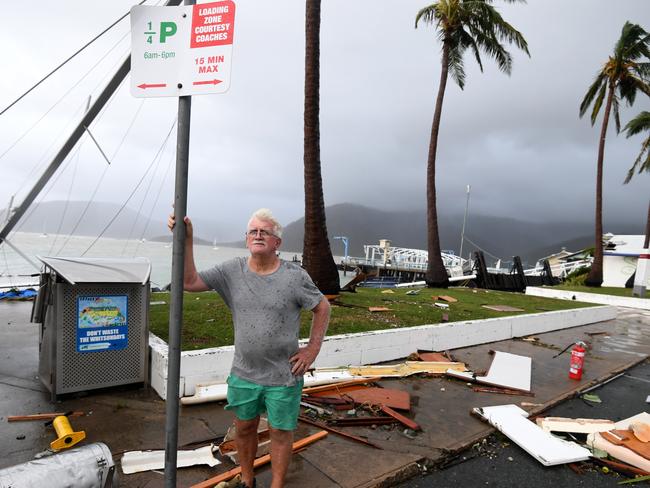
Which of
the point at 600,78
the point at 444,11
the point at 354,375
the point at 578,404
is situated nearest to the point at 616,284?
the point at 600,78

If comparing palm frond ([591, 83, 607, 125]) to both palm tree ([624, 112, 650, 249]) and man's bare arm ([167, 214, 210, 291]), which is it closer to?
palm tree ([624, 112, 650, 249])

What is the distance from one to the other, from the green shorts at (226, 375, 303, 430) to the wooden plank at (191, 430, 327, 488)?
68cm

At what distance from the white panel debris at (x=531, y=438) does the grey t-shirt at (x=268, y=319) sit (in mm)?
2690

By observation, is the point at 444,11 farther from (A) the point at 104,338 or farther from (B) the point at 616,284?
(B) the point at 616,284

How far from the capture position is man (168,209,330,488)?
248 cm

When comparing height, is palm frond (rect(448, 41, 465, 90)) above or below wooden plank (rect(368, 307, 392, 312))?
above

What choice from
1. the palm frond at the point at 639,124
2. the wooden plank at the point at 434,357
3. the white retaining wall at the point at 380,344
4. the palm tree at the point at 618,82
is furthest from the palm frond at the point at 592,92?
the wooden plank at the point at 434,357

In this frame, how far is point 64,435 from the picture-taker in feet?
10.5

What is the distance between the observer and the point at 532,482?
3189 millimetres

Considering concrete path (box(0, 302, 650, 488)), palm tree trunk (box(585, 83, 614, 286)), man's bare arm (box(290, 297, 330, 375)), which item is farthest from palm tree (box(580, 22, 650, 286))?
man's bare arm (box(290, 297, 330, 375))

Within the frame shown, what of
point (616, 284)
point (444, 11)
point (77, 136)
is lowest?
point (616, 284)

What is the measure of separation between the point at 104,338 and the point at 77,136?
578 centimetres

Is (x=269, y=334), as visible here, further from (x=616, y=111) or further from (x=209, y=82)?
(x=616, y=111)

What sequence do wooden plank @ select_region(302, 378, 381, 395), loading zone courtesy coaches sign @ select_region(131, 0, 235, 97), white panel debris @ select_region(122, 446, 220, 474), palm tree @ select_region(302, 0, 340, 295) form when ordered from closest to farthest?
loading zone courtesy coaches sign @ select_region(131, 0, 235, 97) → white panel debris @ select_region(122, 446, 220, 474) → wooden plank @ select_region(302, 378, 381, 395) → palm tree @ select_region(302, 0, 340, 295)
